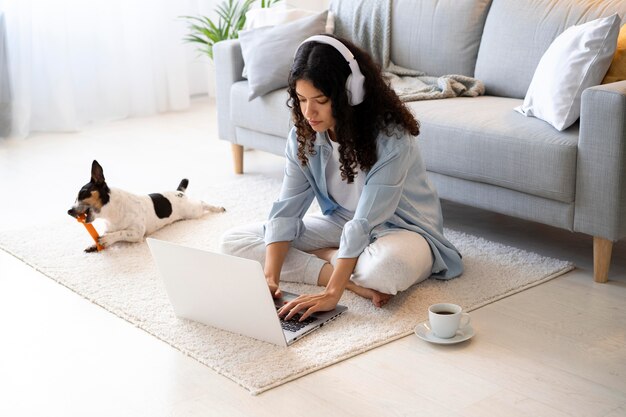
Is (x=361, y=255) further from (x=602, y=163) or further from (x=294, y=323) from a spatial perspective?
(x=602, y=163)

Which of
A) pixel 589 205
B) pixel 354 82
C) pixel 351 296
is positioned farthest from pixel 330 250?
pixel 589 205

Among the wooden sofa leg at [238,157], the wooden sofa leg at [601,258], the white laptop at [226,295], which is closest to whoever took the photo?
the white laptop at [226,295]

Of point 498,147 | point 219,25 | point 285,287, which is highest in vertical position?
point 219,25

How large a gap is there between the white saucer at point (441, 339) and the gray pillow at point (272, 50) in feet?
5.68

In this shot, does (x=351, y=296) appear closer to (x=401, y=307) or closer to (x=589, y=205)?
(x=401, y=307)

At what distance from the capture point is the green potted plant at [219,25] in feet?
17.7

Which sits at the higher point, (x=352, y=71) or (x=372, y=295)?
(x=352, y=71)

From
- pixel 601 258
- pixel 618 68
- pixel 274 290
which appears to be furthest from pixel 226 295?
pixel 618 68

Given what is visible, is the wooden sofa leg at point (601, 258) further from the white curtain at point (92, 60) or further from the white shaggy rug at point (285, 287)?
the white curtain at point (92, 60)

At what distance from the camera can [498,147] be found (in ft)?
9.28

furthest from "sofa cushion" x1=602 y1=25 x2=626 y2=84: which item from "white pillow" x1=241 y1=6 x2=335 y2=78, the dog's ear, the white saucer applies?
the dog's ear

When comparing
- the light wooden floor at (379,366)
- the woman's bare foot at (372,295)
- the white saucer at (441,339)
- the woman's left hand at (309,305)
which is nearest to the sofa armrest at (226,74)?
the light wooden floor at (379,366)

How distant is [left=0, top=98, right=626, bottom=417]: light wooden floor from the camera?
1.97 m

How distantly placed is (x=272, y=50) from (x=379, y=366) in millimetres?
1980
